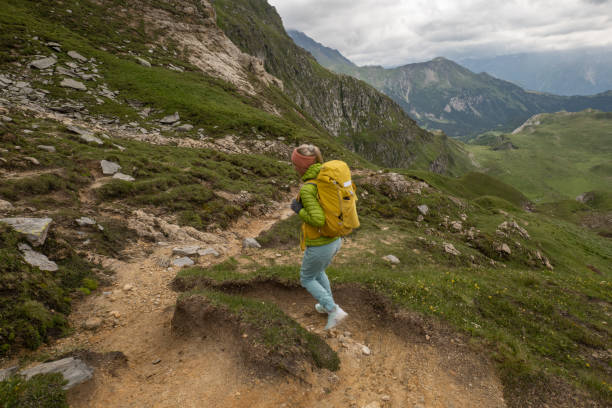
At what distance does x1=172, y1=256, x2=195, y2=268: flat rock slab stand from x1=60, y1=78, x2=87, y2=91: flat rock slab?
1289 inches

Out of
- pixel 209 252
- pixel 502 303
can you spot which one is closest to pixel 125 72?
pixel 209 252

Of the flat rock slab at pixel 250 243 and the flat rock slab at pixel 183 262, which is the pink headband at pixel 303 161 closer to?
the flat rock slab at pixel 183 262

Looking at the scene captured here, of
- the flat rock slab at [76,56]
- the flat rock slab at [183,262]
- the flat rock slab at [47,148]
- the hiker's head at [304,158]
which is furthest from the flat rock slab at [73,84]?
the hiker's head at [304,158]

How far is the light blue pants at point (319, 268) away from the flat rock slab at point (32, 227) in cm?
857

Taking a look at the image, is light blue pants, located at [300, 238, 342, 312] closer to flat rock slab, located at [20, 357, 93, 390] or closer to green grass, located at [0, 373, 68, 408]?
flat rock slab, located at [20, 357, 93, 390]

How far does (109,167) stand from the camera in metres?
16.7

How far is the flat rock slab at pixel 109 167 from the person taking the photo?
1631cm

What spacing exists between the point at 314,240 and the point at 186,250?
7809 mm

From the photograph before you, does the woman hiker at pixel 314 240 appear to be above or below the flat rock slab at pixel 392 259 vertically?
above

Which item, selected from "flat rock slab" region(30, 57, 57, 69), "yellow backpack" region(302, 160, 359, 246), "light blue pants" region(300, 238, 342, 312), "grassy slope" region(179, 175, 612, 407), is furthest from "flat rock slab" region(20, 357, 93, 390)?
"flat rock slab" region(30, 57, 57, 69)

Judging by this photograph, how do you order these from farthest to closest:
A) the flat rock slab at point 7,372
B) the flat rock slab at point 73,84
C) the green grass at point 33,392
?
1. the flat rock slab at point 73,84
2. the flat rock slab at point 7,372
3. the green grass at point 33,392

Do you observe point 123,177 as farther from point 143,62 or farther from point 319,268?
point 143,62

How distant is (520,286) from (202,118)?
37800 mm

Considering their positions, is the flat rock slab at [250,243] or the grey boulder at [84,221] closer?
the grey boulder at [84,221]
